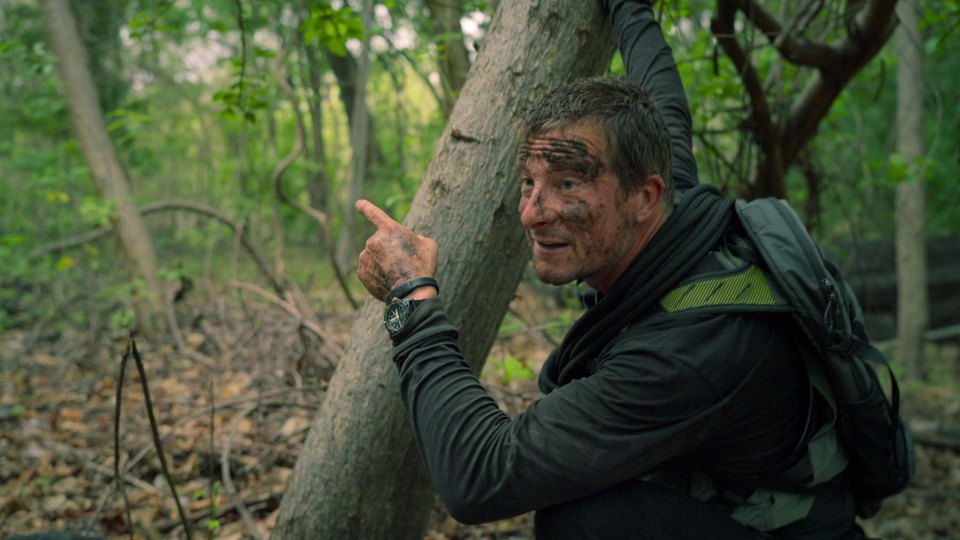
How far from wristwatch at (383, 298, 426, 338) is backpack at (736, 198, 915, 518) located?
83 centimetres

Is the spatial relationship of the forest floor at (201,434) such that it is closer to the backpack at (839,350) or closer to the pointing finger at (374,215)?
the pointing finger at (374,215)

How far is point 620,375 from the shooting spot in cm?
155

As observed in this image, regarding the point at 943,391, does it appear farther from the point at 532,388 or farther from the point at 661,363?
the point at 661,363

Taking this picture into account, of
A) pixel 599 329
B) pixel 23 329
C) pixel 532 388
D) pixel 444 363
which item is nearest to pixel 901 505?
pixel 532 388

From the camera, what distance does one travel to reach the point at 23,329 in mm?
8094

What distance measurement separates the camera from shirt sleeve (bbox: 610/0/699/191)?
7.36 feet

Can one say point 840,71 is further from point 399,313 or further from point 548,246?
point 399,313

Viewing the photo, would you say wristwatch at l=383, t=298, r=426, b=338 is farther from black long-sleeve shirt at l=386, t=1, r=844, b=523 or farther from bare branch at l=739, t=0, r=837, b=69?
bare branch at l=739, t=0, r=837, b=69

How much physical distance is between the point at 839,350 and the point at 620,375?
545 millimetres

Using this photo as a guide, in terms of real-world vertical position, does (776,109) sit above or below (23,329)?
above

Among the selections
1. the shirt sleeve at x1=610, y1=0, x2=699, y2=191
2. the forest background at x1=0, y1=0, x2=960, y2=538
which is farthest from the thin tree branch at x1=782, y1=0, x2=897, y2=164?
the shirt sleeve at x1=610, y1=0, x2=699, y2=191

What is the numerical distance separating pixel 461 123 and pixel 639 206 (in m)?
0.68

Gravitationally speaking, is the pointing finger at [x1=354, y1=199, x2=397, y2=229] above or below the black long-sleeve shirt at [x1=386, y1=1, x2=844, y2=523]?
above

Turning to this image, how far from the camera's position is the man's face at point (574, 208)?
170 centimetres
